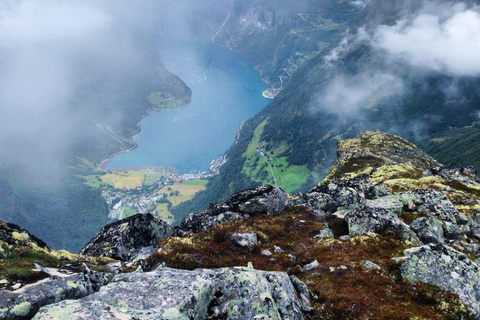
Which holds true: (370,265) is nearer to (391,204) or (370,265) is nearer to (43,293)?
(391,204)

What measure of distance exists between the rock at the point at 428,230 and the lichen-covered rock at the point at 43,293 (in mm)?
31736

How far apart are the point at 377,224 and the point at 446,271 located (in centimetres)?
966

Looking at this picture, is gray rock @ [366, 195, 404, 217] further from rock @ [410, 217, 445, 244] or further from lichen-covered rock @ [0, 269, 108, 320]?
lichen-covered rock @ [0, 269, 108, 320]

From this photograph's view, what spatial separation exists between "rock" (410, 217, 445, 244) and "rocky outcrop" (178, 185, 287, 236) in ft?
57.3

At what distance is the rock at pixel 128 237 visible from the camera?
29.6 metres

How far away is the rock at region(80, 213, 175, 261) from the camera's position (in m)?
29.6

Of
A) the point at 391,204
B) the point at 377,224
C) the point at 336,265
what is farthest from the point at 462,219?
the point at 336,265

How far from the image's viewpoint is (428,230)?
99.0 feet

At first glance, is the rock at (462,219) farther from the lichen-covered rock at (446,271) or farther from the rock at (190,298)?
the rock at (190,298)

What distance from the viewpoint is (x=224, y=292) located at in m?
16.3

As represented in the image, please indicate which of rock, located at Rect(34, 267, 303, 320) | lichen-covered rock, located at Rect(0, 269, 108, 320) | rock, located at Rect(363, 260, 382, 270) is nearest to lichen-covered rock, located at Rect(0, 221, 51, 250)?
lichen-covered rock, located at Rect(0, 269, 108, 320)

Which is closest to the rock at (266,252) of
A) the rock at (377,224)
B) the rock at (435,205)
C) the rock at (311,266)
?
the rock at (311,266)

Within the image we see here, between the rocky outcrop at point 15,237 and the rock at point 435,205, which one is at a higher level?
the rock at point 435,205

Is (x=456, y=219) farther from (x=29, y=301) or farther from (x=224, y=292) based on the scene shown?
(x=29, y=301)
